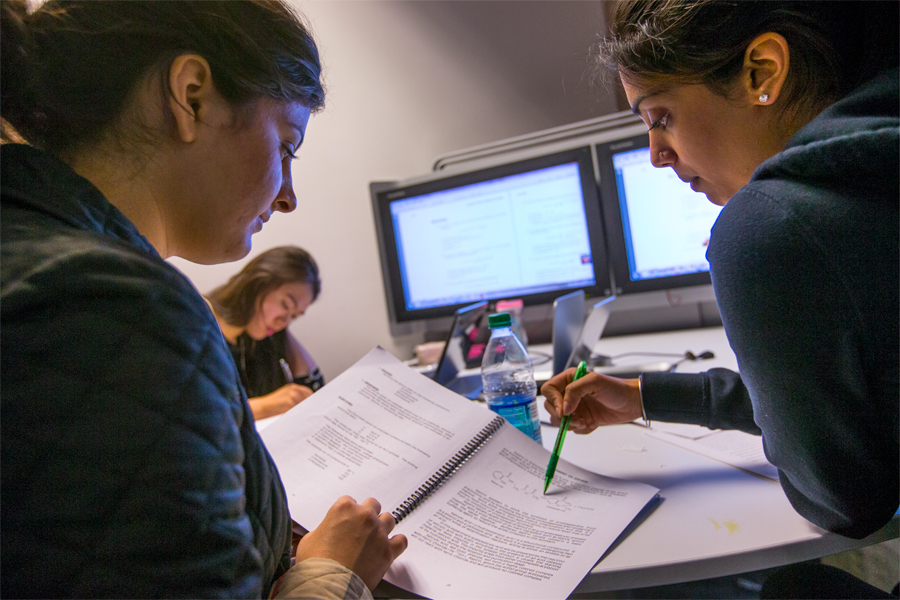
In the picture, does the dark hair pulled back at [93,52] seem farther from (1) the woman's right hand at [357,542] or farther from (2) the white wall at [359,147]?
(2) the white wall at [359,147]

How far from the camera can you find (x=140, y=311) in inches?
14.9

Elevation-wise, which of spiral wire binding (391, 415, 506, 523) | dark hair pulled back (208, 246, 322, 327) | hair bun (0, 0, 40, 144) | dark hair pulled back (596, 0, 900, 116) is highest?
hair bun (0, 0, 40, 144)

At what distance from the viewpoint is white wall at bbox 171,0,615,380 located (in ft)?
5.75

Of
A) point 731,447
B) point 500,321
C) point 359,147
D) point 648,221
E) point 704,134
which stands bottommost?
point 731,447

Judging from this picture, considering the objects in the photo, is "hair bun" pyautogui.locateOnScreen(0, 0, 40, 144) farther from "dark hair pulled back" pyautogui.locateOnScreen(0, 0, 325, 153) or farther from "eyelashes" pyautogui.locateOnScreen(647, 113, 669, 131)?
"eyelashes" pyautogui.locateOnScreen(647, 113, 669, 131)

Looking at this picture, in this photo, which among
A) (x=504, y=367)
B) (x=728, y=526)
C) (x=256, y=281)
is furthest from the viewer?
(x=256, y=281)

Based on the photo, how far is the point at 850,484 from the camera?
0.50 metres

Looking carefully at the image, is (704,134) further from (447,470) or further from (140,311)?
(140,311)

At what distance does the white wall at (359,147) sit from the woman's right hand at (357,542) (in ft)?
3.62

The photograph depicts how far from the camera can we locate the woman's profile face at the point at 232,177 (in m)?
0.57

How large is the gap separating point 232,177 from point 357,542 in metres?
0.38

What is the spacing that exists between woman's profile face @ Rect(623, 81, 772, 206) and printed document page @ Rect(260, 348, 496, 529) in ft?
1.43

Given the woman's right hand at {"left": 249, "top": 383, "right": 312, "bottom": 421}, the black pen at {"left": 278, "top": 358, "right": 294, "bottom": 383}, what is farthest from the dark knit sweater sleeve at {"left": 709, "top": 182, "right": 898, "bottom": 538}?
the black pen at {"left": 278, "top": 358, "right": 294, "bottom": 383}

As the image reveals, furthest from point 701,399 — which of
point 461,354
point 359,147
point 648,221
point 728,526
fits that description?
point 359,147
